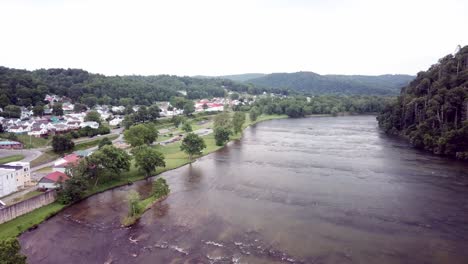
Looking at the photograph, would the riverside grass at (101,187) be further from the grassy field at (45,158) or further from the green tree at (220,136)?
the grassy field at (45,158)

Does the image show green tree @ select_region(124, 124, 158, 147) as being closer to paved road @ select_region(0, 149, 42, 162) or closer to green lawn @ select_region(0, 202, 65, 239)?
paved road @ select_region(0, 149, 42, 162)

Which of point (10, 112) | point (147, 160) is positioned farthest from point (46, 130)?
point (147, 160)

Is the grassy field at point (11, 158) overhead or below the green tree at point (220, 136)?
below

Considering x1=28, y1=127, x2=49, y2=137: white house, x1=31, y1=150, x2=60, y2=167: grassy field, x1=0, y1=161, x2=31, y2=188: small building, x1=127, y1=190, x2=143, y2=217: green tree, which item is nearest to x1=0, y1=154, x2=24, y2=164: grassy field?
x1=31, y1=150, x2=60, y2=167: grassy field

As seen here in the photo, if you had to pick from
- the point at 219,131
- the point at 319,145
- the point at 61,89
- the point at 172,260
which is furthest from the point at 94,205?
the point at 61,89

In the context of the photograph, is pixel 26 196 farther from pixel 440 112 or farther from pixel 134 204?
pixel 440 112

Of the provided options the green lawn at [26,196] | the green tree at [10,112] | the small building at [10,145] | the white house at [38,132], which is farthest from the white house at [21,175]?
the green tree at [10,112]
